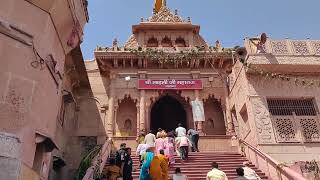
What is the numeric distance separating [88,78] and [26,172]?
48.2ft

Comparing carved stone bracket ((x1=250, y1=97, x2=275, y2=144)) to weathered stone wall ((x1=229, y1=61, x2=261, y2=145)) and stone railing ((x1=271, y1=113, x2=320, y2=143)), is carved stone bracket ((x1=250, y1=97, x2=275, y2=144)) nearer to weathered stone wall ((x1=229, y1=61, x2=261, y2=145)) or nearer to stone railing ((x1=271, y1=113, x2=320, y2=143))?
Result: weathered stone wall ((x1=229, y1=61, x2=261, y2=145))

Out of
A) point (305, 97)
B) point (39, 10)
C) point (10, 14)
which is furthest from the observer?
point (305, 97)

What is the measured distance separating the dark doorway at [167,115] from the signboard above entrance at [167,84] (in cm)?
255

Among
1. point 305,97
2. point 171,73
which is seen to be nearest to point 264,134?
point 305,97

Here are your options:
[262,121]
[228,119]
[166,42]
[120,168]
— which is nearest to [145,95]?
[166,42]

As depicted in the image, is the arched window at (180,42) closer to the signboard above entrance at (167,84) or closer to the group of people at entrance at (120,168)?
the signboard above entrance at (167,84)

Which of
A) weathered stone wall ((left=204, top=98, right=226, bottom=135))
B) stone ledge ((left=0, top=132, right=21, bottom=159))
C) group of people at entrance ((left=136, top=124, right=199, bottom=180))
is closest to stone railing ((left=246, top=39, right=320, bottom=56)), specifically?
group of people at entrance ((left=136, top=124, right=199, bottom=180))

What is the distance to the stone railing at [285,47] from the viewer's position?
14531 millimetres

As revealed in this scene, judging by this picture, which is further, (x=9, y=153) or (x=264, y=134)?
(x=264, y=134)

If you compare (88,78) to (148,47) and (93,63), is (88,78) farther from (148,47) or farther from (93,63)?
(148,47)

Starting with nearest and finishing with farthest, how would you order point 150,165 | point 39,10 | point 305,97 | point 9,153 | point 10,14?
point 9,153, point 10,14, point 39,10, point 150,165, point 305,97

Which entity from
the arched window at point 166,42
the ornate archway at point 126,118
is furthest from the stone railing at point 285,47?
the ornate archway at point 126,118

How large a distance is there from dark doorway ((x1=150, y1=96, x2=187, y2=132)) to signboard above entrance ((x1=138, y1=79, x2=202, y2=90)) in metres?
2.55

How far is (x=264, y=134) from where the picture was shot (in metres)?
13.1
